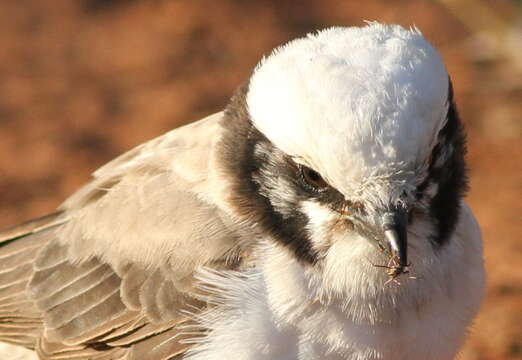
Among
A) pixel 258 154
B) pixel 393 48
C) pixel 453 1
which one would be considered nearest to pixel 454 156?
pixel 393 48

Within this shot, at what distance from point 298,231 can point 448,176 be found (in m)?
0.73

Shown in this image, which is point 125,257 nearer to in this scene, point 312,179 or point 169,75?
point 312,179

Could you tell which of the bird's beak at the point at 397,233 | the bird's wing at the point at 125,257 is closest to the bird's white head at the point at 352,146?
the bird's beak at the point at 397,233

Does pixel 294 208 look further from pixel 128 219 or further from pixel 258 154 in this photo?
pixel 128 219

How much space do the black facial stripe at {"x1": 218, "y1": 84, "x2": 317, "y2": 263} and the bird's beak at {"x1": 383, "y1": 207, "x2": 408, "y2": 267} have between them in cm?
44

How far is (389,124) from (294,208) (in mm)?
623

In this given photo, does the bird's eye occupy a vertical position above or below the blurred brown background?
below

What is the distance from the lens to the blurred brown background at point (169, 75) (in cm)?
946

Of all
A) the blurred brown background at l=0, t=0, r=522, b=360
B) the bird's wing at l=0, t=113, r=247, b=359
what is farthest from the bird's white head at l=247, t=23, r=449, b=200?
the blurred brown background at l=0, t=0, r=522, b=360

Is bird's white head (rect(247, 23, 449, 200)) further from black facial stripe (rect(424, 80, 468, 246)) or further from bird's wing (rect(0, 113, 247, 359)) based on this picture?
bird's wing (rect(0, 113, 247, 359))

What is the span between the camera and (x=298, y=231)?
4.59m

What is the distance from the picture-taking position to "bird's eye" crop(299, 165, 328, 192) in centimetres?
442

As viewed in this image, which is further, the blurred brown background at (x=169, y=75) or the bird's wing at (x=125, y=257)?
the blurred brown background at (x=169, y=75)

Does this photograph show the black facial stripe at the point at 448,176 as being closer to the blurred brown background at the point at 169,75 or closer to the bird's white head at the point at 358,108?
the bird's white head at the point at 358,108
